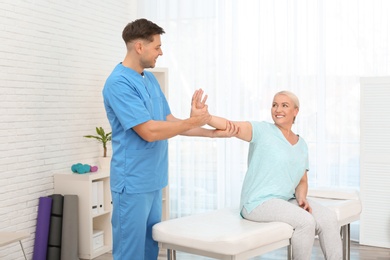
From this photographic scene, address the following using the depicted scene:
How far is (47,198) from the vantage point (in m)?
3.73

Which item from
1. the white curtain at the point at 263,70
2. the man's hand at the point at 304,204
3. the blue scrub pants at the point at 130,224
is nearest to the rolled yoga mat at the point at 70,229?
the blue scrub pants at the point at 130,224

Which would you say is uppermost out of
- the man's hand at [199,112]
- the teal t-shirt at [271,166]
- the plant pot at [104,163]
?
the man's hand at [199,112]

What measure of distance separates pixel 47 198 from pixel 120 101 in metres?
1.55

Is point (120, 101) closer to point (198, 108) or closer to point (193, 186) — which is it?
point (198, 108)

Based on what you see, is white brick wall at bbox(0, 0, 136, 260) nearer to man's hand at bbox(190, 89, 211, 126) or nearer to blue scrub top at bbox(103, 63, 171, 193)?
blue scrub top at bbox(103, 63, 171, 193)

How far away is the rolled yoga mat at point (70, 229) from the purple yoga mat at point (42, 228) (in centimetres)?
11

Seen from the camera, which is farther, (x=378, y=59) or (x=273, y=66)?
(x=273, y=66)

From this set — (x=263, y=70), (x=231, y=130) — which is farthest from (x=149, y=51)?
(x=263, y=70)

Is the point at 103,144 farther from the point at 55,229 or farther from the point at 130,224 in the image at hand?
the point at 130,224

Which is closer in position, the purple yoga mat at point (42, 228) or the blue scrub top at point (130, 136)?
the blue scrub top at point (130, 136)

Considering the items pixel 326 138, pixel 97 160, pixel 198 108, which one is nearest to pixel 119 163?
pixel 198 108

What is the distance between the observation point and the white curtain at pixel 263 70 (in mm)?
4332

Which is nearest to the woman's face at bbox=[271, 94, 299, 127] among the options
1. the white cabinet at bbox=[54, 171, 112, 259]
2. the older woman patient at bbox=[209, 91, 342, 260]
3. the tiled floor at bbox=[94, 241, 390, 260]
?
the older woman patient at bbox=[209, 91, 342, 260]

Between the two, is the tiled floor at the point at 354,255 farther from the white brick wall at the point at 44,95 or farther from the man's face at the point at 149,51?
the man's face at the point at 149,51
